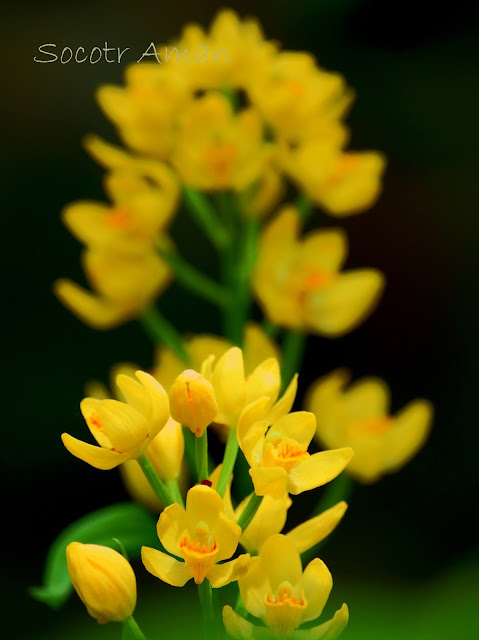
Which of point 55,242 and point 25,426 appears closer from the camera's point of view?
point 25,426

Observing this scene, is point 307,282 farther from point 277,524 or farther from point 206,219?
point 277,524

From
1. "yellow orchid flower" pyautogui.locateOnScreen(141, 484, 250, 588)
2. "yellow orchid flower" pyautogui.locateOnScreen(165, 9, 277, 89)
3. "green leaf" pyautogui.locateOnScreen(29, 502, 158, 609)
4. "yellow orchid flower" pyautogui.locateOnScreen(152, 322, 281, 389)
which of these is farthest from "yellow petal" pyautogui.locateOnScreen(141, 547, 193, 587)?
"yellow orchid flower" pyautogui.locateOnScreen(165, 9, 277, 89)

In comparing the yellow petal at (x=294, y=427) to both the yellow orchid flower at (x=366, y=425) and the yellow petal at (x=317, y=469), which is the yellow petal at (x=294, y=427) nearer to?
the yellow petal at (x=317, y=469)

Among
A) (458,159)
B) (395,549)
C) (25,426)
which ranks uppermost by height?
(458,159)

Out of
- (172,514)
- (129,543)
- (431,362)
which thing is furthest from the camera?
(431,362)

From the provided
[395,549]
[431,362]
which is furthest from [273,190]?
[431,362]

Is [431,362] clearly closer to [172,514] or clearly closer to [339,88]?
[339,88]
